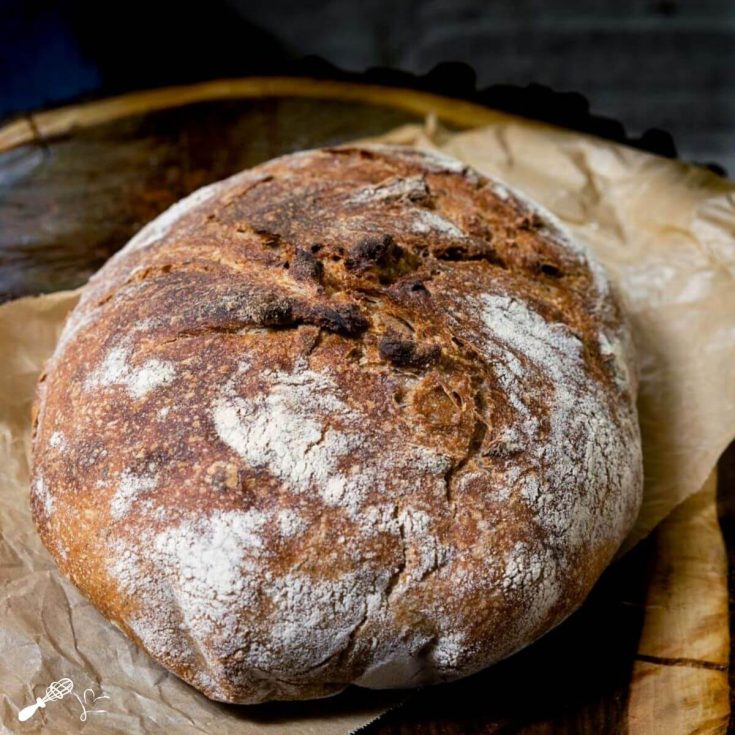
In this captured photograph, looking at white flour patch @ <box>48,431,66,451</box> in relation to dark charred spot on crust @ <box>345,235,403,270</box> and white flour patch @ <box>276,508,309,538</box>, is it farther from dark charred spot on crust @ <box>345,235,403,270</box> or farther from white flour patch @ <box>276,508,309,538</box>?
dark charred spot on crust @ <box>345,235,403,270</box>

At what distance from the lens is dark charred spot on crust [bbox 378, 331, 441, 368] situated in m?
1.51

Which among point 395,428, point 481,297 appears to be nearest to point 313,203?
point 481,297

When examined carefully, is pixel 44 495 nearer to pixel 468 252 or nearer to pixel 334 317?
pixel 334 317

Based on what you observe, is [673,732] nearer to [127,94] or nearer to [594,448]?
[594,448]

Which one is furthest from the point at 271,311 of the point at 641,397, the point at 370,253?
the point at 641,397

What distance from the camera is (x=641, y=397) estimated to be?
207 centimetres

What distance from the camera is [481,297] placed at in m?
1.66

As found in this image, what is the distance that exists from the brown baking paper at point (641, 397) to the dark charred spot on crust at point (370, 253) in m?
0.70

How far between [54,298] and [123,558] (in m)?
0.92

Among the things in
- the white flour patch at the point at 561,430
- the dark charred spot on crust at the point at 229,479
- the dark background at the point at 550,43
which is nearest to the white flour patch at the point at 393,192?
the white flour patch at the point at 561,430

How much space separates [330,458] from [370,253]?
15.2 inches

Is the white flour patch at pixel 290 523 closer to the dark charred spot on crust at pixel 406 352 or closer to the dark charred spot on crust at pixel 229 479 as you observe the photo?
the dark charred spot on crust at pixel 229 479

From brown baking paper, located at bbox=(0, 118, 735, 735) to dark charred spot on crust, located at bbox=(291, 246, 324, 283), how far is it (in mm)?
669

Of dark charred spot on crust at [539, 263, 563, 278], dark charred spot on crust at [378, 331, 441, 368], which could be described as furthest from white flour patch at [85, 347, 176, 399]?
dark charred spot on crust at [539, 263, 563, 278]
